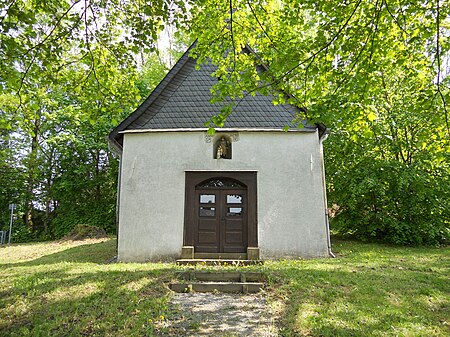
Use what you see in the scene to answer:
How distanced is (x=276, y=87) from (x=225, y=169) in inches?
209

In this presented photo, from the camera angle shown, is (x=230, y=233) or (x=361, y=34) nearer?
(x=361, y=34)

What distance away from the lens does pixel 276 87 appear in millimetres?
5418

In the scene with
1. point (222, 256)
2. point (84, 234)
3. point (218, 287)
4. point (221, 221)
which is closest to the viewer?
point (218, 287)

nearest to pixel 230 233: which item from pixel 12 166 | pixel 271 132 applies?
pixel 271 132

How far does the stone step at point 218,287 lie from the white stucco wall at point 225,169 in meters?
3.55

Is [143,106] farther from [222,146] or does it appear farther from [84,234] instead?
[84,234]

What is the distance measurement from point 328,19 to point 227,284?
5.40 m

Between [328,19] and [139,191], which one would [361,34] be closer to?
[328,19]

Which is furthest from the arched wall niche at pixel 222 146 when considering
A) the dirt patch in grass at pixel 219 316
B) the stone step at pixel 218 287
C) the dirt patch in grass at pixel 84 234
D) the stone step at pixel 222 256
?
the dirt patch in grass at pixel 84 234

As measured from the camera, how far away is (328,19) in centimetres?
640

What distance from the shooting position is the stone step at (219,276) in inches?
276

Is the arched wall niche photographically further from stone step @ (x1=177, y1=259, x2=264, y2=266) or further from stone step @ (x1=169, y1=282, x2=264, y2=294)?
stone step @ (x1=169, y1=282, x2=264, y2=294)

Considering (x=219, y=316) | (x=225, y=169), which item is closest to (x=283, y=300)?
(x=219, y=316)

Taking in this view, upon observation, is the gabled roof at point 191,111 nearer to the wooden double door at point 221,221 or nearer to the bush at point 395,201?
the wooden double door at point 221,221
